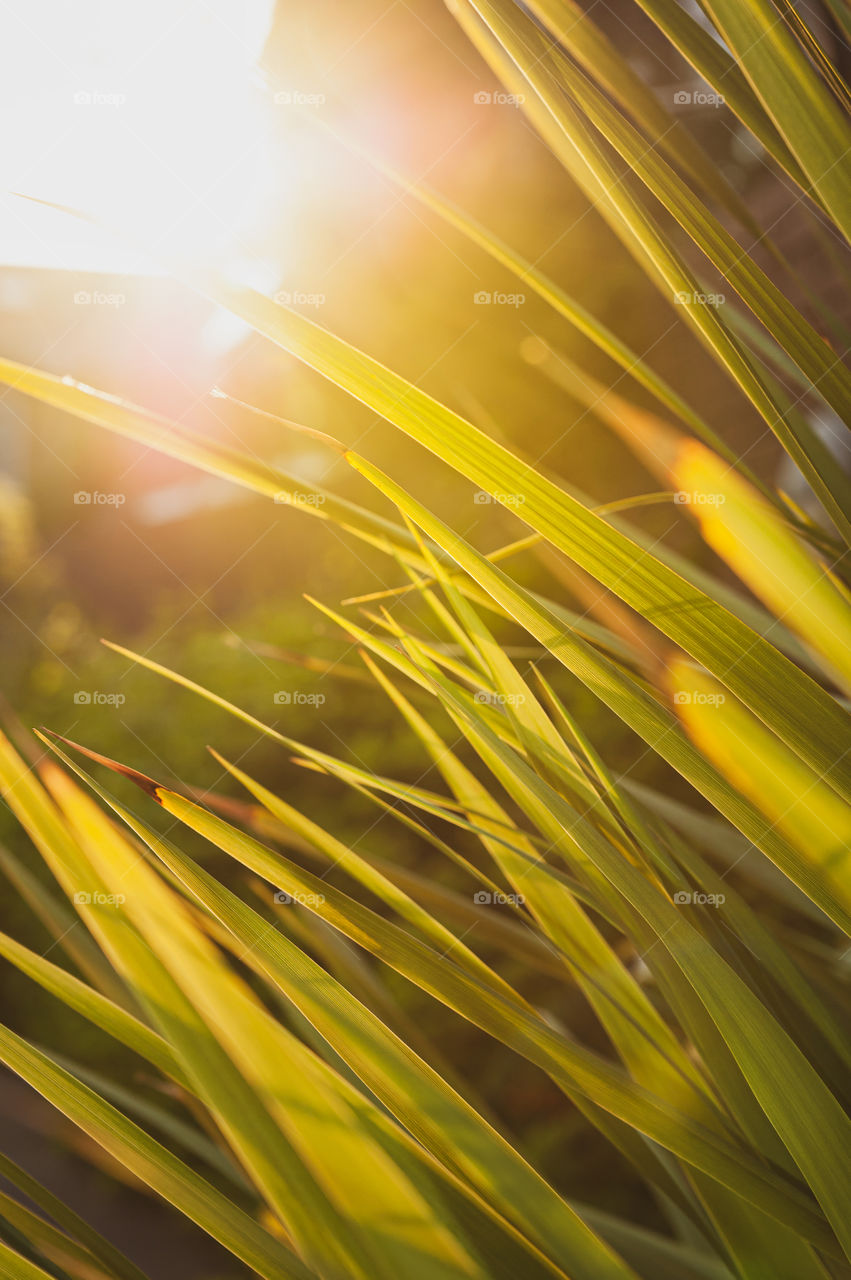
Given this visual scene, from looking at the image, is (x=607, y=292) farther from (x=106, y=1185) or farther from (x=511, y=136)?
(x=106, y=1185)

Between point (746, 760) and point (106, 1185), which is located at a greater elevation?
point (746, 760)

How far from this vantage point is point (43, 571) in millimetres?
4293

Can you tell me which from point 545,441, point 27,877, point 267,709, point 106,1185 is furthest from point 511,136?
point 106,1185

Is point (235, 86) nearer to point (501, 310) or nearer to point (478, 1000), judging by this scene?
point (501, 310)

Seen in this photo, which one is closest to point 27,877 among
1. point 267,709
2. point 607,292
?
point 267,709

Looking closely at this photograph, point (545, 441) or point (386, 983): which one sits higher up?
point (545, 441)

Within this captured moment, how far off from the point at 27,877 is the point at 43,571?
13.8ft

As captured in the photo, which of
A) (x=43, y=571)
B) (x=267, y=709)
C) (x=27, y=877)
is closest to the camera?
(x=27, y=877)

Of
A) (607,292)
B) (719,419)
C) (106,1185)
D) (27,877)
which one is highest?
(607,292)

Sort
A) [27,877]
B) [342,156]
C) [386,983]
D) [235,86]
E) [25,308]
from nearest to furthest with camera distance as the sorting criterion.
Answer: [27,877] → [235,86] → [386,983] → [342,156] → [25,308]

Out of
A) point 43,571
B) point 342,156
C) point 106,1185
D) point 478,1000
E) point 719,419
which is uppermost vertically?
point 43,571

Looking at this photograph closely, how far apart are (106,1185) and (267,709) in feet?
4.58

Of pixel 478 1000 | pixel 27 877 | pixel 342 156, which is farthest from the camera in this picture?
pixel 342 156

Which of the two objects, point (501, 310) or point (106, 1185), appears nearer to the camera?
point (106, 1185)
